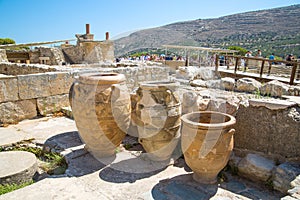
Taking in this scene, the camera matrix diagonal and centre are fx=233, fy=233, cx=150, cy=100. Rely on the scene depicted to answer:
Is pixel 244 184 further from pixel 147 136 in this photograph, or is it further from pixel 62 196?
pixel 62 196

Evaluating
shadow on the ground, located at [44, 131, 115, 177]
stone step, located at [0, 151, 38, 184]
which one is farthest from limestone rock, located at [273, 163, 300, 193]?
stone step, located at [0, 151, 38, 184]

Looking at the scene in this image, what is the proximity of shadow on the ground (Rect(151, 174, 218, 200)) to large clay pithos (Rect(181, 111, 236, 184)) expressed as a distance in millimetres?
113

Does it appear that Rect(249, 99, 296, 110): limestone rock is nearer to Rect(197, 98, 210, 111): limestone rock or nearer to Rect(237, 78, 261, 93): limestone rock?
Rect(197, 98, 210, 111): limestone rock

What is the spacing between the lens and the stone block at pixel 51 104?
521 centimetres

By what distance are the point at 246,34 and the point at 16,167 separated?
189 feet

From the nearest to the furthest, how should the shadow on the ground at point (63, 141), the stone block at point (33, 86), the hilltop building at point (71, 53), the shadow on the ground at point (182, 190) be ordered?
the shadow on the ground at point (182, 190), the shadow on the ground at point (63, 141), the stone block at point (33, 86), the hilltop building at point (71, 53)

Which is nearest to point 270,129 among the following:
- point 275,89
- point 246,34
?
point 275,89

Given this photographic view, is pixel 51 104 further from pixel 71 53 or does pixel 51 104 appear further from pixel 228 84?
pixel 71 53

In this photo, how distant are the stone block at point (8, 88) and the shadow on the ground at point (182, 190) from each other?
3672mm

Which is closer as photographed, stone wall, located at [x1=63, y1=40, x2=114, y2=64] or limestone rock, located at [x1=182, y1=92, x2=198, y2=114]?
limestone rock, located at [x1=182, y1=92, x2=198, y2=114]

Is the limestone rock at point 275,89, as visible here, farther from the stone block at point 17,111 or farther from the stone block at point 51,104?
the stone block at point 17,111

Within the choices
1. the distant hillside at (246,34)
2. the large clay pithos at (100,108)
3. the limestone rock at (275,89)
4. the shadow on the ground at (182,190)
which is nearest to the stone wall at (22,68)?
the large clay pithos at (100,108)

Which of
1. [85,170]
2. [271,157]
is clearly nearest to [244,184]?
[271,157]

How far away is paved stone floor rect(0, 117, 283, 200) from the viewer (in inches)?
102
